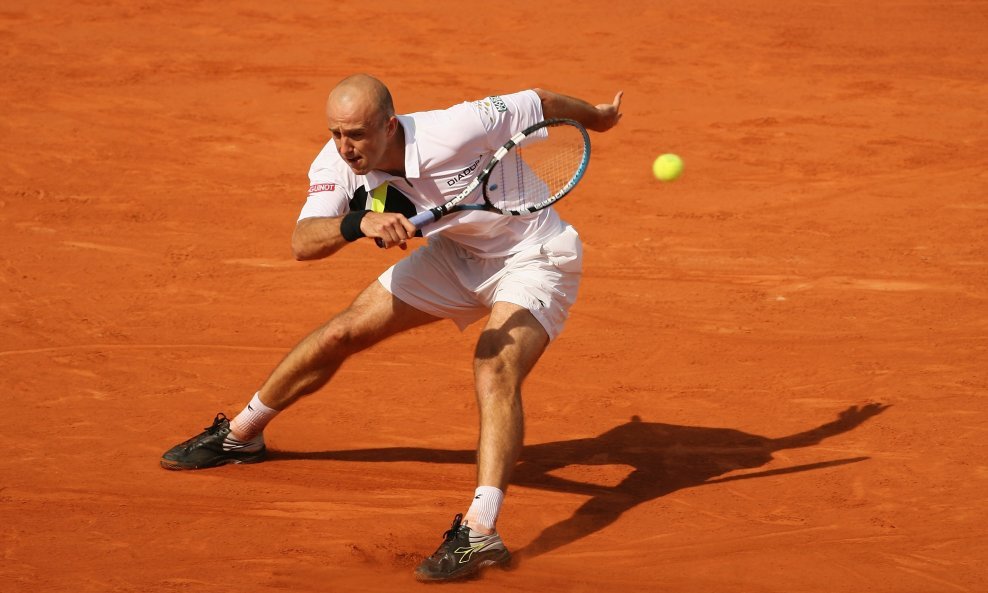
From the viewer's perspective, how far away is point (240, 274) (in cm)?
819

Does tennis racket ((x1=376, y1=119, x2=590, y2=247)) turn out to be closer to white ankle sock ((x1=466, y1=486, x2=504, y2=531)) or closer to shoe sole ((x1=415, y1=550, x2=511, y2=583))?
white ankle sock ((x1=466, y1=486, x2=504, y2=531))

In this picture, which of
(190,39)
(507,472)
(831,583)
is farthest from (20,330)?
(190,39)

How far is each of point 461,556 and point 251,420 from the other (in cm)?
153

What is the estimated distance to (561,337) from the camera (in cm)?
730

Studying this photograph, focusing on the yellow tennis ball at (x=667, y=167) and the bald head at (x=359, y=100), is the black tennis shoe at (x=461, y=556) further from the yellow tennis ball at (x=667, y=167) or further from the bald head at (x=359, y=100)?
the yellow tennis ball at (x=667, y=167)

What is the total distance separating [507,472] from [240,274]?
396 cm

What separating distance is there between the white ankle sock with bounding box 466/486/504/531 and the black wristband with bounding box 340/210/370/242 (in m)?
1.08

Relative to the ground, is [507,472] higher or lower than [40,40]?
lower

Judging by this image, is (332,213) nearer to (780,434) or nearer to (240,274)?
(780,434)

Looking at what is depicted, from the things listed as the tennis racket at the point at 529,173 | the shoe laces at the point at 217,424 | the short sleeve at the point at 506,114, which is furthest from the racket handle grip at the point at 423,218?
the shoe laces at the point at 217,424

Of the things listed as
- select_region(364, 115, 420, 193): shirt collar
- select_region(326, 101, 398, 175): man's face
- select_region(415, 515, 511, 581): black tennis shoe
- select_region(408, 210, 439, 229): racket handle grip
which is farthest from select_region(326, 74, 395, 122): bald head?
select_region(415, 515, 511, 581): black tennis shoe

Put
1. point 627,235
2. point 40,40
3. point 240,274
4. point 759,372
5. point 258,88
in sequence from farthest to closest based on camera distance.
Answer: point 40,40 → point 258,88 → point 627,235 → point 240,274 → point 759,372

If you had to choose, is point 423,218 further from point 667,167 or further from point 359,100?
point 667,167

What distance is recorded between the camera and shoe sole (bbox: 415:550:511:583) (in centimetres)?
451
